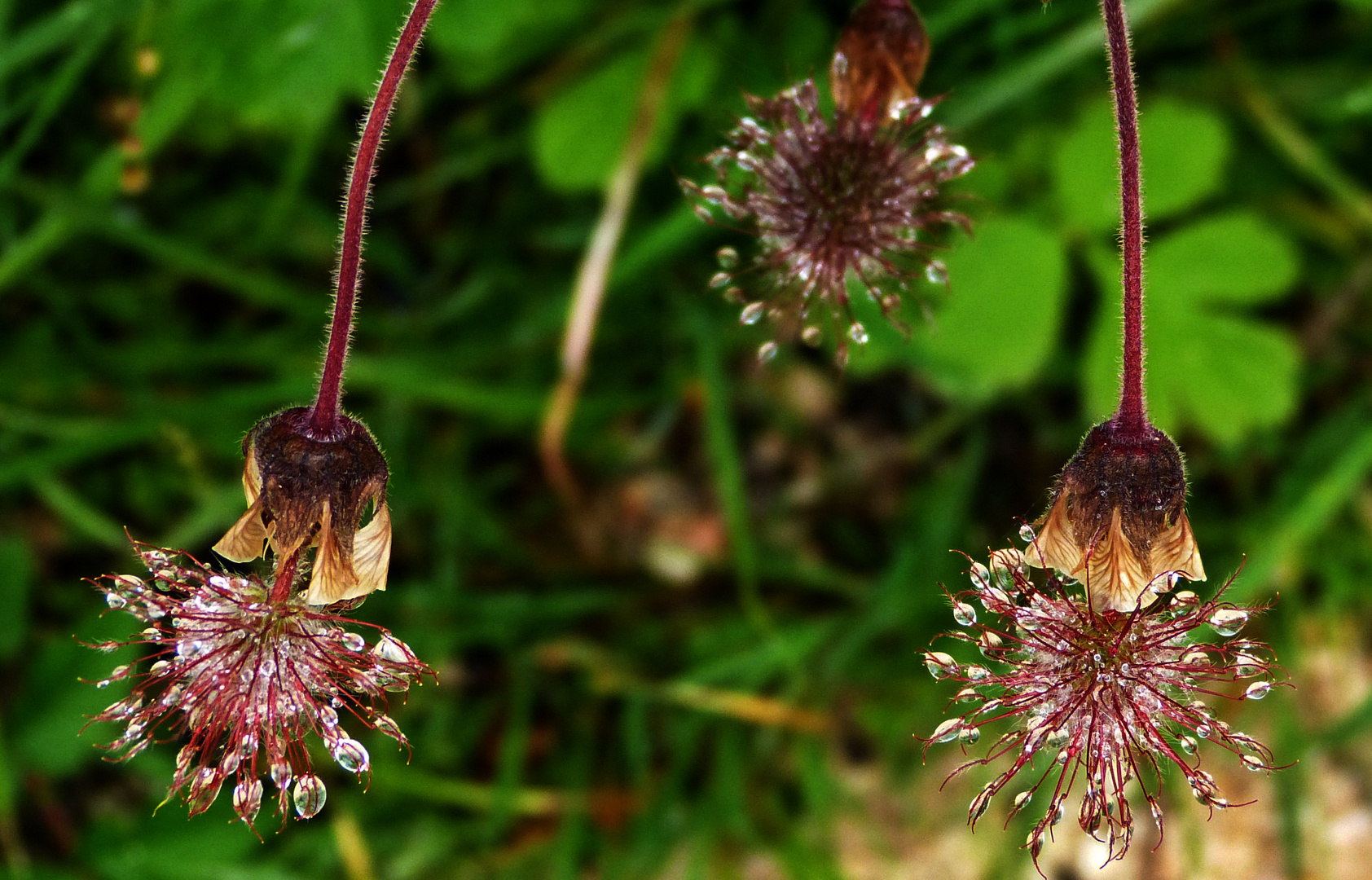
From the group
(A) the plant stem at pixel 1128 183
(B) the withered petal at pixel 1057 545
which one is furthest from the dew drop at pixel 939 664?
(A) the plant stem at pixel 1128 183

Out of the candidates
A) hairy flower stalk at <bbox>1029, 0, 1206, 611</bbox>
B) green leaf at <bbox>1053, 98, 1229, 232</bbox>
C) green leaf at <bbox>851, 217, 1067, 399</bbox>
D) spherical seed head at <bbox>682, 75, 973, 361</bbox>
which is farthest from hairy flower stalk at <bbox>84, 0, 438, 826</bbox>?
green leaf at <bbox>1053, 98, 1229, 232</bbox>

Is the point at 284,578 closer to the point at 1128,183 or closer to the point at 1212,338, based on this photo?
the point at 1128,183

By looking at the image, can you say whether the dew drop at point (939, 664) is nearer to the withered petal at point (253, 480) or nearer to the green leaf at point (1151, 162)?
the withered petal at point (253, 480)

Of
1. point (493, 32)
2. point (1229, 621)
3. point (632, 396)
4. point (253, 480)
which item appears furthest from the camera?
point (632, 396)

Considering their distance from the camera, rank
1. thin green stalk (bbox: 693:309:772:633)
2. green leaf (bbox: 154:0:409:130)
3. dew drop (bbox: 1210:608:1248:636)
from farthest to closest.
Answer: thin green stalk (bbox: 693:309:772:633) < green leaf (bbox: 154:0:409:130) < dew drop (bbox: 1210:608:1248:636)

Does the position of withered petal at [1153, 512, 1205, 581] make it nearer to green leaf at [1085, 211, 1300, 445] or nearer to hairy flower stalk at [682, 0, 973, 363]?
hairy flower stalk at [682, 0, 973, 363]

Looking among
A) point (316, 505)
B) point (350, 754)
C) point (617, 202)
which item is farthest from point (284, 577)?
point (617, 202)
